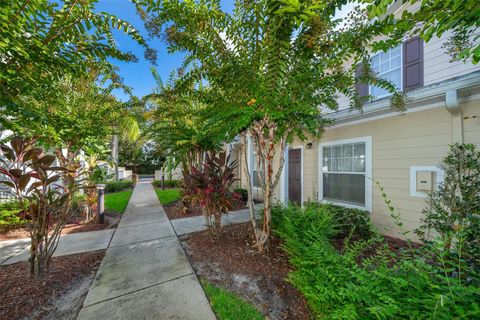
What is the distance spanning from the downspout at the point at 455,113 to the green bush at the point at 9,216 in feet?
28.7

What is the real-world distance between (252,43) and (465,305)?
323cm

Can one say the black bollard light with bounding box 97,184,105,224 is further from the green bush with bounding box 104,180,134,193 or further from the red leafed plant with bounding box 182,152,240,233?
the green bush with bounding box 104,180,134,193

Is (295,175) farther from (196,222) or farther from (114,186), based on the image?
(114,186)

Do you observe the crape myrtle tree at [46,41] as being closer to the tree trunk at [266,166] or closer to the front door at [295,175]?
the tree trunk at [266,166]

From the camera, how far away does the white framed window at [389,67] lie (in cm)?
436

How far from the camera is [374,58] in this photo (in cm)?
486

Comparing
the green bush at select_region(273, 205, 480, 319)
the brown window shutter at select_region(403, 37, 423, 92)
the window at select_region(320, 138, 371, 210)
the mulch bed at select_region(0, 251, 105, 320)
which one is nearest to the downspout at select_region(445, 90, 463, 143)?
the brown window shutter at select_region(403, 37, 423, 92)

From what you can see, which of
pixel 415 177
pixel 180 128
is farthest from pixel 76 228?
pixel 415 177

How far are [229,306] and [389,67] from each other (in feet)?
19.1

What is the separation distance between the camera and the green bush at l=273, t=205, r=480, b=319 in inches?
47.8

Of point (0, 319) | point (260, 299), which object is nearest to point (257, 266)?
point (260, 299)

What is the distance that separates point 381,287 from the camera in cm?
156

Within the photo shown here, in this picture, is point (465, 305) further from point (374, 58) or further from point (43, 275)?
point (374, 58)

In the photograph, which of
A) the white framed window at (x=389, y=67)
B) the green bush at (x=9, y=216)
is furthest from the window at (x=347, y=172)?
the green bush at (x=9, y=216)
